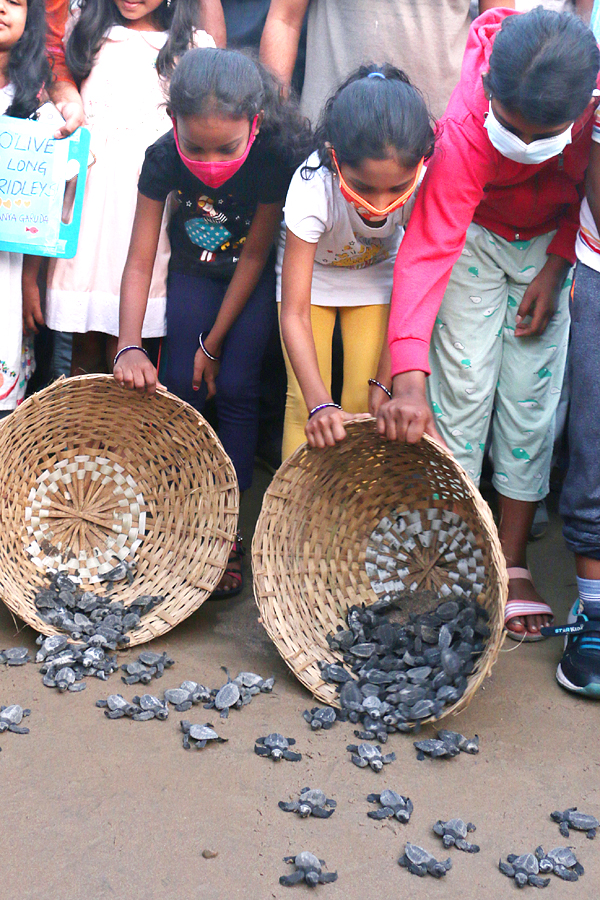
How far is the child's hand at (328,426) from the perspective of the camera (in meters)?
1.77

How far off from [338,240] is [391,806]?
1213 mm

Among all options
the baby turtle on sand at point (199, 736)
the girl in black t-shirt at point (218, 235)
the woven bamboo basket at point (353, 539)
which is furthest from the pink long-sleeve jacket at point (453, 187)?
the baby turtle on sand at point (199, 736)

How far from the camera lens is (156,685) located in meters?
1.82

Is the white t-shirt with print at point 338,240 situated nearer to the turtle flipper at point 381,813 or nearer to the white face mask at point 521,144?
the white face mask at point 521,144

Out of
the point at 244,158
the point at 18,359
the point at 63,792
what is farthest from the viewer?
the point at 18,359

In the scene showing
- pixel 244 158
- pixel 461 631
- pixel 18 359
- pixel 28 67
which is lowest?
pixel 461 631

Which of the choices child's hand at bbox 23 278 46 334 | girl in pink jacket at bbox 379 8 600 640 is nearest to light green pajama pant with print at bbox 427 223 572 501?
girl in pink jacket at bbox 379 8 600 640

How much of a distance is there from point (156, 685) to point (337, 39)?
1.68 meters

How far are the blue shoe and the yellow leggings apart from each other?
72cm

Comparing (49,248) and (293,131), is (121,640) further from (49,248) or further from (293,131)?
(293,131)

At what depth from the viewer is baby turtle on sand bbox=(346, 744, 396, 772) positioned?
1.60m

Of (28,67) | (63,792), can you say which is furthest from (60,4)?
(63,792)

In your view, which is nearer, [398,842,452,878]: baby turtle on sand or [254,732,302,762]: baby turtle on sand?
[398,842,452,878]: baby turtle on sand

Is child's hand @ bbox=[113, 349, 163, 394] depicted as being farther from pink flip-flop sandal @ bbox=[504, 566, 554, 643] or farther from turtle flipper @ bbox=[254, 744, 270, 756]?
pink flip-flop sandal @ bbox=[504, 566, 554, 643]
